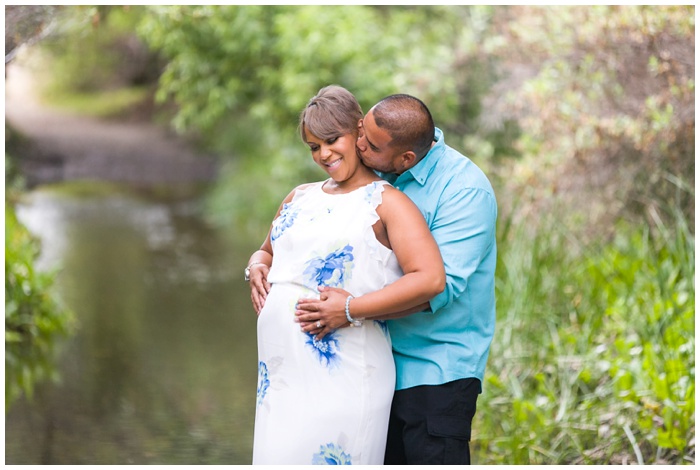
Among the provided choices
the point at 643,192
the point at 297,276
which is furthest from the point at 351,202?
the point at 643,192

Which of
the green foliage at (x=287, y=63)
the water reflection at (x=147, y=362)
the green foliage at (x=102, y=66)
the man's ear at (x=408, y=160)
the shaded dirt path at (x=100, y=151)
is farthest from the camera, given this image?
the green foliage at (x=102, y=66)

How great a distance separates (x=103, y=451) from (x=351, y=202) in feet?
12.0

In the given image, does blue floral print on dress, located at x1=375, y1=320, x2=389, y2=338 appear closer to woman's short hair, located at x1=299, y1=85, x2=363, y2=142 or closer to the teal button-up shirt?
the teal button-up shirt

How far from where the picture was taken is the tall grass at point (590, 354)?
484 centimetres

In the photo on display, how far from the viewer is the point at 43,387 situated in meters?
7.56

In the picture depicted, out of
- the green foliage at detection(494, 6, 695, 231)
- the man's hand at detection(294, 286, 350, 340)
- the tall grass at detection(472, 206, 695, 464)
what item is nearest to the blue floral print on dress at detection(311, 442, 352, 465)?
the man's hand at detection(294, 286, 350, 340)

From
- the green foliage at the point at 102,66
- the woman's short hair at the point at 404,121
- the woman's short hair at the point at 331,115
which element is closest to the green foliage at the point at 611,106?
the woman's short hair at the point at 404,121

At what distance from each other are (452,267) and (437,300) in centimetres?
11

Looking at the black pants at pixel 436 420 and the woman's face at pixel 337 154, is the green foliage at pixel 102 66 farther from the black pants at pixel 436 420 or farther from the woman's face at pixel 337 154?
the black pants at pixel 436 420

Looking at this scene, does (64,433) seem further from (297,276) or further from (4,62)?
(297,276)

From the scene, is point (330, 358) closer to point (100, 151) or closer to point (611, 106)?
point (611, 106)

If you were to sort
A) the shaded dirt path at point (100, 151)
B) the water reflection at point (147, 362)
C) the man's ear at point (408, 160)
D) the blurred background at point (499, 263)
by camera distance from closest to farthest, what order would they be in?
the man's ear at point (408, 160) → the blurred background at point (499, 263) → the water reflection at point (147, 362) → the shaded dirt path at point (100, 151)

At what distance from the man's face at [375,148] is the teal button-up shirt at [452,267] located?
3.2 inches

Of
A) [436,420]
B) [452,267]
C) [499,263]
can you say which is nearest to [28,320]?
[499,263]
